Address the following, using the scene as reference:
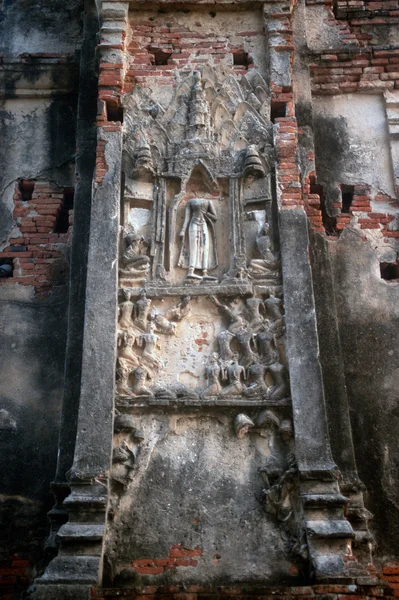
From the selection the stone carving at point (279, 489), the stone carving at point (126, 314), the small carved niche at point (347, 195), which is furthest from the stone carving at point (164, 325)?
the small carved niche at point (347, 195)

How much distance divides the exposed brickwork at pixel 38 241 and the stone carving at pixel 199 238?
1.35m

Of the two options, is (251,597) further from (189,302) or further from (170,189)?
(170,189)

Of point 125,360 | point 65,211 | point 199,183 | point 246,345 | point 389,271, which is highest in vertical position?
point 65,211

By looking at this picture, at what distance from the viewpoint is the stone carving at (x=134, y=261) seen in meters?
6.76

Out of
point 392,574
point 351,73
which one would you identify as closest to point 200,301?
point 392,574

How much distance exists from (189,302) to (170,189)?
4.07 ft

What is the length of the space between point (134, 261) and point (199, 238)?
658 millimetres

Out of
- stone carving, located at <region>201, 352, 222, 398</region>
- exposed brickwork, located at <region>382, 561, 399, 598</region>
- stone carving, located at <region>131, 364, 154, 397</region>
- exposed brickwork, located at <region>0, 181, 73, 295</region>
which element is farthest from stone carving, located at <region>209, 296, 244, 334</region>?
exposed brickwork, located at <region>382, 561, 399, 598</region>

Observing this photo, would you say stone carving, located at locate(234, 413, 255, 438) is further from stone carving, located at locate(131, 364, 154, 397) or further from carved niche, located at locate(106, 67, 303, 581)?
stone carving, located at locate(131, 364, 154, 397)

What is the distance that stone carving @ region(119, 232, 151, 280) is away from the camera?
676cm

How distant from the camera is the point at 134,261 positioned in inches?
267

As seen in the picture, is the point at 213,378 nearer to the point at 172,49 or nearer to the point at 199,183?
the point at 199,183

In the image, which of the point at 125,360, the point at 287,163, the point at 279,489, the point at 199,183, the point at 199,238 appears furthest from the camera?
the point at 199,183

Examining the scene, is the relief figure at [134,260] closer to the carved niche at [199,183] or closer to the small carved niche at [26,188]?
Answer: the carved niche at [199,183]
